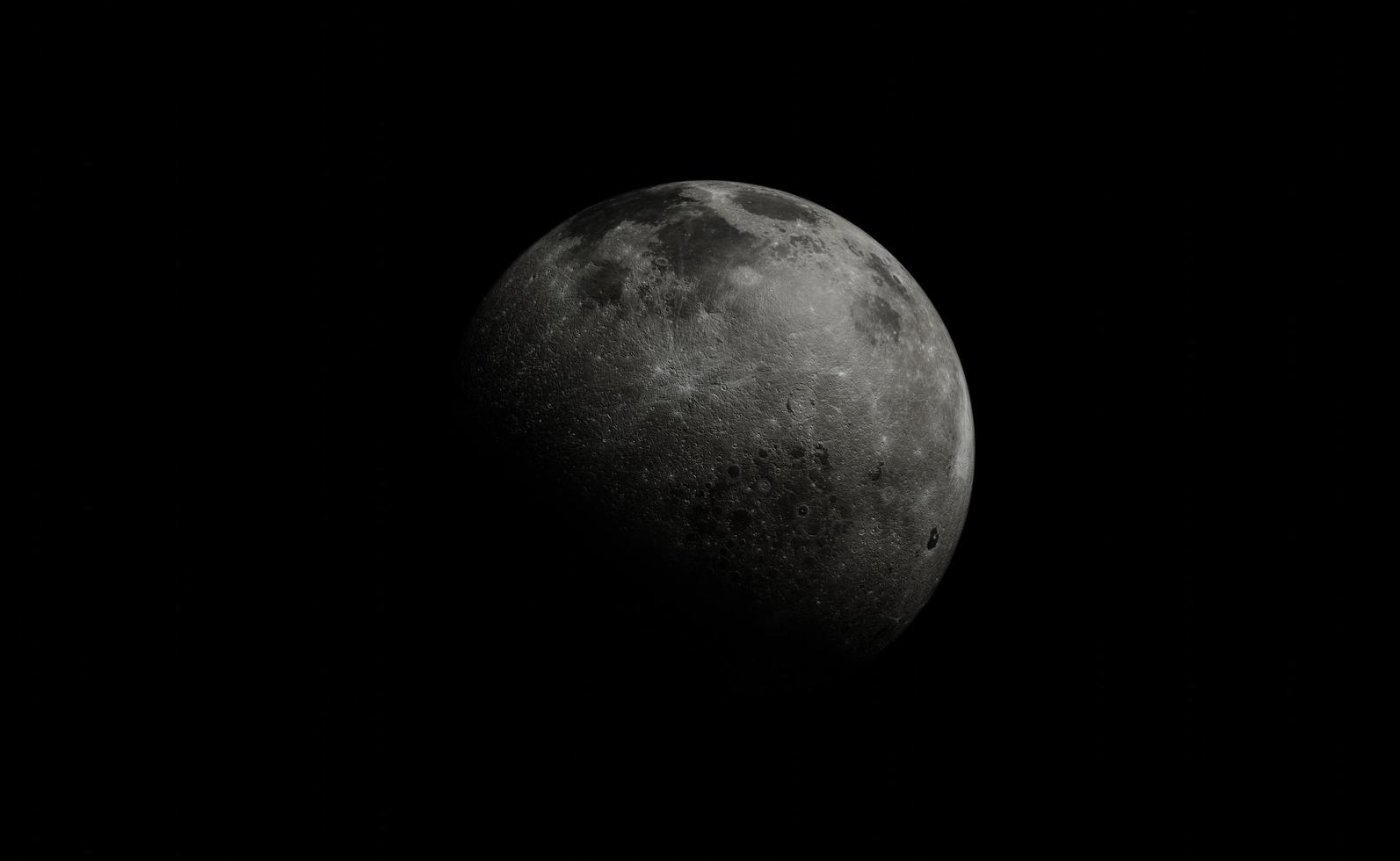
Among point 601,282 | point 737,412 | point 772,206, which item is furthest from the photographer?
point 772,206

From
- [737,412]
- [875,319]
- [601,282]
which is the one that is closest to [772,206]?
[875,319]

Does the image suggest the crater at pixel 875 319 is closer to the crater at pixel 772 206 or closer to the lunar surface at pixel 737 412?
the lunar surface at pixel 737 412

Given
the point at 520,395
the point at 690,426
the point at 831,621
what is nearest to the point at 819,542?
the point at 831,621

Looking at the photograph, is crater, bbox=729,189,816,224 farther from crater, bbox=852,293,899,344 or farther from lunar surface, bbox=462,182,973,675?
crater, bbox=852,293,899,344

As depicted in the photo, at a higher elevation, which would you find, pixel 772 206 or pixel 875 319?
pixel 772 206

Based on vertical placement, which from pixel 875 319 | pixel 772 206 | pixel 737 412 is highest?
pixel 772 206

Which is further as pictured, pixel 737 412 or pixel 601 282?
pixel 601 282

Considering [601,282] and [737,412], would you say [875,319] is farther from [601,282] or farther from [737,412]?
[601,282]

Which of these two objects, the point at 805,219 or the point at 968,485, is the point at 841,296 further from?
the point at 968,485

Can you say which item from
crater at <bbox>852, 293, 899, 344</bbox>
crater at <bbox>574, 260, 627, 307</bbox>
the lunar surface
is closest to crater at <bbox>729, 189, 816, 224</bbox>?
the lunar surface
